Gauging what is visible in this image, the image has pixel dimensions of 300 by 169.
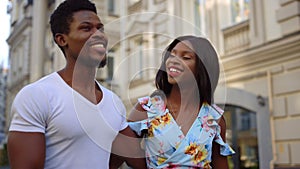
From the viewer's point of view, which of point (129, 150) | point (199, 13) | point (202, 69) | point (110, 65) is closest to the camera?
point (129, 150)

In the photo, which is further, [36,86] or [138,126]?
[138,126]

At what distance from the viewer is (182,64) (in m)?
1.57

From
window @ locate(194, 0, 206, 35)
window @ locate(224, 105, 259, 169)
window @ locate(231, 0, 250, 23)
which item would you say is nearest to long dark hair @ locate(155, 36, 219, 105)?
window @ locate(224, 105, 259, 169)

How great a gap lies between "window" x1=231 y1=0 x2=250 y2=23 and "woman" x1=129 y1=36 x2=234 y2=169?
218 inches

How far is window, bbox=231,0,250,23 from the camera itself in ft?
22.9

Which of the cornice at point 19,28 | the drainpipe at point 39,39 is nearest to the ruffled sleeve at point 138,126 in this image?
the drainpipe at point 39,39

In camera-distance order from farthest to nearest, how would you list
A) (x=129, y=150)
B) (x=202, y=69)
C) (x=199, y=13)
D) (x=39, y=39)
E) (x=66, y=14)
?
(x=39, y=39), (x=199, y=13), (x=202, y=69), (x=129, y=150), (x=66, y=14)

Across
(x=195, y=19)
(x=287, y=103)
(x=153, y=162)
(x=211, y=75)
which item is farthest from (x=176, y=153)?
(x=195, y=19)

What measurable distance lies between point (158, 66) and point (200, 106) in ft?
0.94

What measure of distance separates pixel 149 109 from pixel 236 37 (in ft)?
18.5

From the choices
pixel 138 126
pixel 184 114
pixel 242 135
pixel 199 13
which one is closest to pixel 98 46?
pixel 138 126

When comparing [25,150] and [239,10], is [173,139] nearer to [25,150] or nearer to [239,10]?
[25,150]

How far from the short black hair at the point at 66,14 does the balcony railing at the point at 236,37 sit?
5.52 m

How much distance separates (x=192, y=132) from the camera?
1.54m
